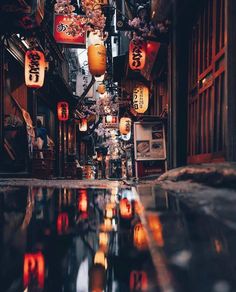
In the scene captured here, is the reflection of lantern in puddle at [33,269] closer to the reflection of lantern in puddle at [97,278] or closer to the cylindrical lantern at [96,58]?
the reflection of lantern in puddle at [97,278]

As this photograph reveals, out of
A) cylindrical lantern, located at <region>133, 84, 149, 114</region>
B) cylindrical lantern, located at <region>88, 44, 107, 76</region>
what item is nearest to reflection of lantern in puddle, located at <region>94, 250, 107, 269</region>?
cylindrical lantern, located at <region>88, 44, 107, 76</region>

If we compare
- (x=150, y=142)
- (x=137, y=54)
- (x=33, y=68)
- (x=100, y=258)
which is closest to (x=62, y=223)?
(x=100, y=258)

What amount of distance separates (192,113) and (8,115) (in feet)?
31.4

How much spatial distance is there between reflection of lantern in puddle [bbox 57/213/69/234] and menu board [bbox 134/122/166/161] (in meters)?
8.39

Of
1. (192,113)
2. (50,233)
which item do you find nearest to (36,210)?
(50,233)

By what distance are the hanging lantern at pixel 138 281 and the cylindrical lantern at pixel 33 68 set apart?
14340 mm

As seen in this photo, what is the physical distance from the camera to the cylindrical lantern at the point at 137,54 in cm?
1311

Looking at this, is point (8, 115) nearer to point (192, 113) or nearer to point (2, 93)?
point (2, 93)

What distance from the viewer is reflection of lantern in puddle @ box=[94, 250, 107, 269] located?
1.06 metres

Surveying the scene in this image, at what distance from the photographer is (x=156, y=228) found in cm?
148

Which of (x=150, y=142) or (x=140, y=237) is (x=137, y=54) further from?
(x=140, y=237)

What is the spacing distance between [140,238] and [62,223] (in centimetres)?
68

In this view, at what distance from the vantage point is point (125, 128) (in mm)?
22422

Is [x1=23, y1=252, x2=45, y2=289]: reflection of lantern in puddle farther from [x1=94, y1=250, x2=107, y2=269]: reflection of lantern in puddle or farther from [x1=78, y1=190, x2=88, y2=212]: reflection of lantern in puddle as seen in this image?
[x1=78, y1=190, x2=88, y2=212]: reflection of lantern in puddle
